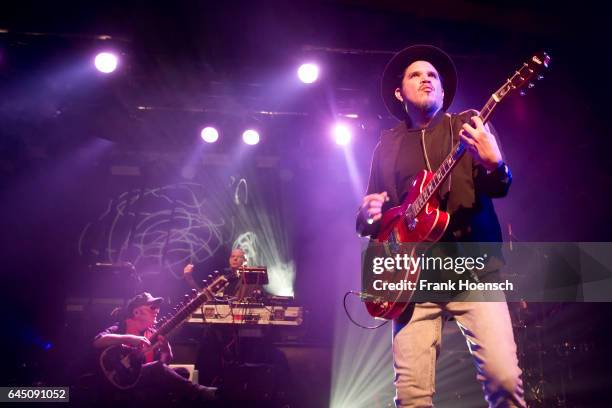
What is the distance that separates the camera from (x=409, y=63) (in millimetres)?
3248

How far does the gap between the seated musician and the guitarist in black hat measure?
442cm

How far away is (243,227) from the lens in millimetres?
10516

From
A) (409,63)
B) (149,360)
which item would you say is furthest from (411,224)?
(149,360)

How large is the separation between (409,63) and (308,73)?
12.9 feet

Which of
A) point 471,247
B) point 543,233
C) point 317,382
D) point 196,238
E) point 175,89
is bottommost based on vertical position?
point 317,382

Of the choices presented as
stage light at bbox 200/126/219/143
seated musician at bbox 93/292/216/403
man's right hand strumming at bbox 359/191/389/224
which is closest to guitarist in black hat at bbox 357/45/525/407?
man's right hand strumming at bbox 359/191/389/224

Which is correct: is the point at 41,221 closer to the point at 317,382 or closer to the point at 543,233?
the point at 317,382

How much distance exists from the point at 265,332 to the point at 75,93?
210 inches

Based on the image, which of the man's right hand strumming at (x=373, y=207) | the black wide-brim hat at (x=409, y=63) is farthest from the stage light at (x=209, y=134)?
the man's right hand strumming at (x=373, y=207)

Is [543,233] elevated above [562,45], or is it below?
below

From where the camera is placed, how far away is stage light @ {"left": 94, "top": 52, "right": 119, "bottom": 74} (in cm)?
670

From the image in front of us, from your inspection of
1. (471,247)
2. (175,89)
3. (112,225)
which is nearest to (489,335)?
(471,247)

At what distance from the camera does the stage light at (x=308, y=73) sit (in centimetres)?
688

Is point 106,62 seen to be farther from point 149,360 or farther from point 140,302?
point 149,360
